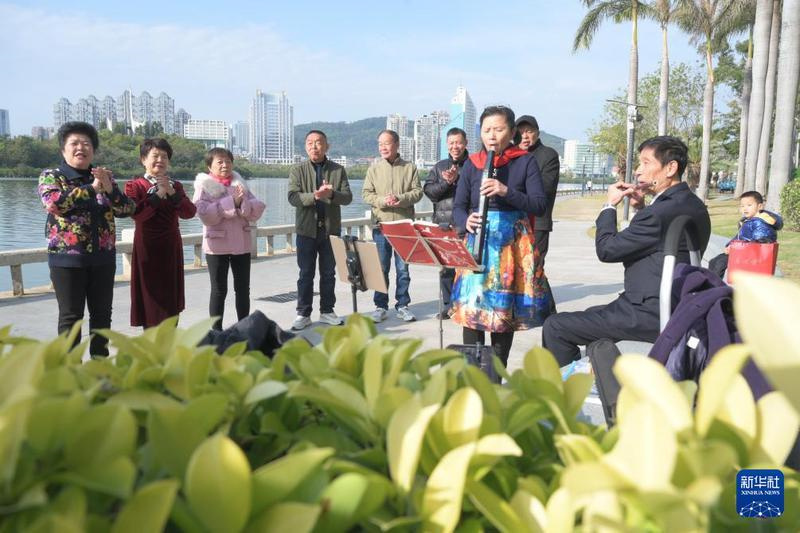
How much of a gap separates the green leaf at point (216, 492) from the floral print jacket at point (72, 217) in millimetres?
4180

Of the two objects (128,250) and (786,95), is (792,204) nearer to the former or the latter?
(786,95)

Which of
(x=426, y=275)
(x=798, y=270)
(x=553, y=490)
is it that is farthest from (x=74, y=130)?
(x=798, y=270)

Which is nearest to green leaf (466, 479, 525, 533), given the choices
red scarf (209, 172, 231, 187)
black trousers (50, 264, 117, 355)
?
black trousers (50, 264, 117, 355)

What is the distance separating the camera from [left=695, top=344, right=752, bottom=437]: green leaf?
29.0 inches

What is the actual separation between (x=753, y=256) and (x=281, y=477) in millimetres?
7229

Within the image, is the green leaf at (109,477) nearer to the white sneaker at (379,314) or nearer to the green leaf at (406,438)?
the green leaf at (406,438)

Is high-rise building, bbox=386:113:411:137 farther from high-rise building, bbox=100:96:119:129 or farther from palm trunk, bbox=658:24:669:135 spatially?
palm trunk, bbox=658:24:669:135

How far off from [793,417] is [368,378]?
0.57 metres

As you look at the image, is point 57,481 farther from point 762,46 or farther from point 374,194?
point 762,46

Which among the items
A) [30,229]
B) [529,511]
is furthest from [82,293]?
[30,229]

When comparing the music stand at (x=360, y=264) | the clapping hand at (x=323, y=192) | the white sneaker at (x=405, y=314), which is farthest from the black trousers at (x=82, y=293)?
the white sneaker at (x=405, y=314)

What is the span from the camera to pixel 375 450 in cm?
87

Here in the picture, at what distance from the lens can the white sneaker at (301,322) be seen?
6.28 meters

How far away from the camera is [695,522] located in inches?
24.7
